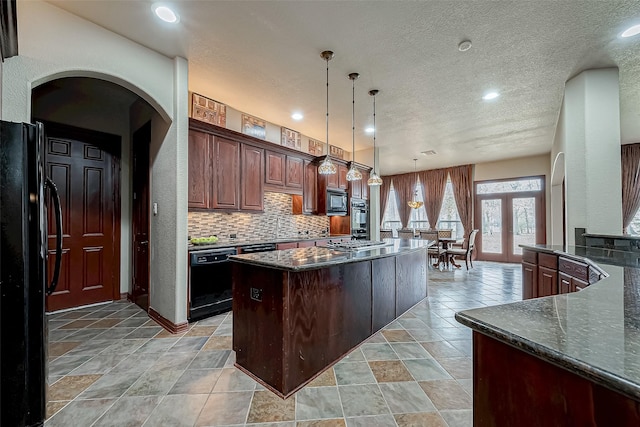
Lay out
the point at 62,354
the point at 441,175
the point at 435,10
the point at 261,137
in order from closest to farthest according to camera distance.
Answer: the point at 435,10, the point at 62,354, the point at 261,137, the point at 441,175

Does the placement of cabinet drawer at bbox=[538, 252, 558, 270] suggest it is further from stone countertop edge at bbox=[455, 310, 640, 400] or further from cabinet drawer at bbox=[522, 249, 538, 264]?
stone countertop edge at bbox=[455, 310, 640, 400]

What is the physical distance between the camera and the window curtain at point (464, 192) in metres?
7.98

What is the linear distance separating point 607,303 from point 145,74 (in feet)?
12.2

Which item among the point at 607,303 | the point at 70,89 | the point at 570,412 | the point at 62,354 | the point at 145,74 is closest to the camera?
the point at 570,412

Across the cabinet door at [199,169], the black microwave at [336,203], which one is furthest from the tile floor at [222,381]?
the black microwave at [336,203]

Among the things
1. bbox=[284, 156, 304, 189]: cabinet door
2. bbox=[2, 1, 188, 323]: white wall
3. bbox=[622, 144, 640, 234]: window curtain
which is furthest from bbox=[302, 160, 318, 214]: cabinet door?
bbox=[622, 144, 640, 234]: window curtain

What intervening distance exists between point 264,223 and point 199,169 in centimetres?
156

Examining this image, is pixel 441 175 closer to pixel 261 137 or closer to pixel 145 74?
pixel 261 137

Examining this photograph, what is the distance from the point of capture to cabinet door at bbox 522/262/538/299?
10.5 ft

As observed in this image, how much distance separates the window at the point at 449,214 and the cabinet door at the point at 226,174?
702cm

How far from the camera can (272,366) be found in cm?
188

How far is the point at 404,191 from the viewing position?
9.46 meters

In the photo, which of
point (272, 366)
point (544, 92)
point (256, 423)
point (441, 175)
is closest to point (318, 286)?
point (272, 366)

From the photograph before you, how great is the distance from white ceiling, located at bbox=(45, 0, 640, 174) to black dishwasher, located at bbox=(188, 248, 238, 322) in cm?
217
